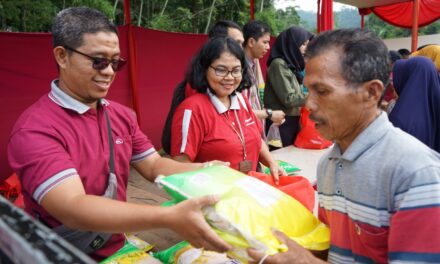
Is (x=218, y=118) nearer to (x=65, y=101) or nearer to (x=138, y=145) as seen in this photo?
(x=138, y=145)

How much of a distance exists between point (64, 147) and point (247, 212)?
72cm

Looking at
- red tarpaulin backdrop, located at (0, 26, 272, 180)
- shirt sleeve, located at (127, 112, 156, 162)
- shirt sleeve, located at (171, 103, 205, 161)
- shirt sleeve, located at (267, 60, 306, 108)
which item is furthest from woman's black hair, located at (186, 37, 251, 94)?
red tarpaulin backdrop, located at (0, 26, 272, 180)

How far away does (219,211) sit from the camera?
42.7 inches

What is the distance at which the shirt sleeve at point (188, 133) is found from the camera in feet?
6.83

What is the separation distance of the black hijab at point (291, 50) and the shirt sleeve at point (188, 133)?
1807 mm

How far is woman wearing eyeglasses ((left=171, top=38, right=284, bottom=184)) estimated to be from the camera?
6.97 feet

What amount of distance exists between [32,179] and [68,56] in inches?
20.1

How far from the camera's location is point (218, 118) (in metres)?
2.20

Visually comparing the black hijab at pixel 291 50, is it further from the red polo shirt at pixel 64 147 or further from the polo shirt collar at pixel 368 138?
the polo shirt collar at pixel 368 138

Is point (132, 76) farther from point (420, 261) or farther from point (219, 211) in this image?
point (420, 261)

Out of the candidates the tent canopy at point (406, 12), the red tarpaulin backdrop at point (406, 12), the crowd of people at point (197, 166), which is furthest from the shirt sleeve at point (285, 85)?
the red tarpaulin backdrop at point (406, 12)

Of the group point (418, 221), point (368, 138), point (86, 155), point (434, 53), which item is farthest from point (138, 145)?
point (434, 53)

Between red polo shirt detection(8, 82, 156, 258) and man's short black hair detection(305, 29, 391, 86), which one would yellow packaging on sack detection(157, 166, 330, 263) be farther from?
man's short black hair detection(305, 29, 391, 86)

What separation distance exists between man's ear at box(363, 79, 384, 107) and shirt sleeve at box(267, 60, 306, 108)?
7.40ft
